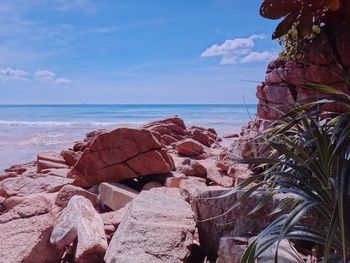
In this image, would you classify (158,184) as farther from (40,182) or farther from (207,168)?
(40,182)

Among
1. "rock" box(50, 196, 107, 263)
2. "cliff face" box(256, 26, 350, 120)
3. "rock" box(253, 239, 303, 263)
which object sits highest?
"cliff face" box(256, 26, 350, 120)

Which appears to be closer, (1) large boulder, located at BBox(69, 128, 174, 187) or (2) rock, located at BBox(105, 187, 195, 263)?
(2) rock, located at BBox(105, 187, 195, 263)

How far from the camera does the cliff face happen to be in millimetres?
3256

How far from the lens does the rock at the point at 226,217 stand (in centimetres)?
254

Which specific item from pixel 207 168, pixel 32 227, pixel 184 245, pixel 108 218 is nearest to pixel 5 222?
pixel 32 227

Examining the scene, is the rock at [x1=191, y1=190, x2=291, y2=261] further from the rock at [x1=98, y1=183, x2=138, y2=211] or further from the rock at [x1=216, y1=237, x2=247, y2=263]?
the rock at [x1=98, y1=183, x2=138, y2=211]

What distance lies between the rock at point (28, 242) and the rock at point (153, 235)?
24.2 inches

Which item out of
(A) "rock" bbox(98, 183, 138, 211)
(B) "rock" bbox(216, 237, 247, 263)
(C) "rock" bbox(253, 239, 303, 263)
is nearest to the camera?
(C) "rock" bbox(253, 239, 303, 263)

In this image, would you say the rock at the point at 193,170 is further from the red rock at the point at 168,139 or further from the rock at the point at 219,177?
the red rock at the point at 168,139

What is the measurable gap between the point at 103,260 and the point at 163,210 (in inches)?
24.6

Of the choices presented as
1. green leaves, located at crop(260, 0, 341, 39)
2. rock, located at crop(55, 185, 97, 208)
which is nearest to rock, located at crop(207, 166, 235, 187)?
rock, located at crop(55, 185, 97, 208)

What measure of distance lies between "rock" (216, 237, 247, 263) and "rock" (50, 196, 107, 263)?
947 mm

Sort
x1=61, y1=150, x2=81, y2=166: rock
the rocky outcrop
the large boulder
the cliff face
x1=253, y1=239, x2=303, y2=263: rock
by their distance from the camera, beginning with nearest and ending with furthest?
1. x1=253, y1=239, x2=303, y2=263: rock
2. the cliff face
3. the large boulder
4. x1=61, y1=150, x2=81, y2=166: rock
5. the rocky outcrop

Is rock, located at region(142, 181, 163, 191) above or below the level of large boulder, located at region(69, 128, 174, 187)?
below
